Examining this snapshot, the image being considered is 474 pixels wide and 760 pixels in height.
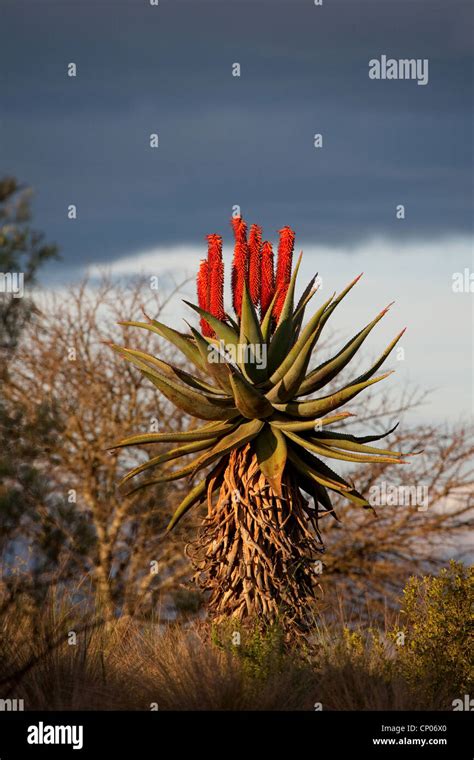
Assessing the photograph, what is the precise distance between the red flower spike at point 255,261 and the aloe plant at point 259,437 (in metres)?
0.01

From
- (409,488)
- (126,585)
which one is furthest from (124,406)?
(409,488)

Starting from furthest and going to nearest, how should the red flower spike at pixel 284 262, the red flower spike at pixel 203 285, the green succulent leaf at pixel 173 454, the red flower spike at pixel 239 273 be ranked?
the red flower spike at pixel 203 285, the red flower spike at pixel 284 262, the red flower spike at pixel 239 273, the green succulent leaf at pixel 173 454

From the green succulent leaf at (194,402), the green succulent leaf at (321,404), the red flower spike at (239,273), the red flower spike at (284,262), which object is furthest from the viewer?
the red flower spike at (284,262)

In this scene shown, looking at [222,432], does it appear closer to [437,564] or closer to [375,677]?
[375,677]

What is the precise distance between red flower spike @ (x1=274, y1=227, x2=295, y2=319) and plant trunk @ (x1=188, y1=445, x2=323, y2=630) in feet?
4.96

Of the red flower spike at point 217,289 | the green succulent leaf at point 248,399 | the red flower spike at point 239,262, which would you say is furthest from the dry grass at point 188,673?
the red flower spike at point 239,262

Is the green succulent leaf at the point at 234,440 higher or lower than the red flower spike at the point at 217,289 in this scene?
lower

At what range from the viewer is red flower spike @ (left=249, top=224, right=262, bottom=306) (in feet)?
29.0

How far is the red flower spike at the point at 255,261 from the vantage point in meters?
8.83

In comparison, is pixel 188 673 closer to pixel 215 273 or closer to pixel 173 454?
pixel 173 454

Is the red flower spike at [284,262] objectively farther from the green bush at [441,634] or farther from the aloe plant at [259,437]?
the green bush at [441,634]

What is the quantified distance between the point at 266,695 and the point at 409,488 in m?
9.90

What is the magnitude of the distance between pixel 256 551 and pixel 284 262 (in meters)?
2.60

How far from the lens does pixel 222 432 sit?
8695 mm
